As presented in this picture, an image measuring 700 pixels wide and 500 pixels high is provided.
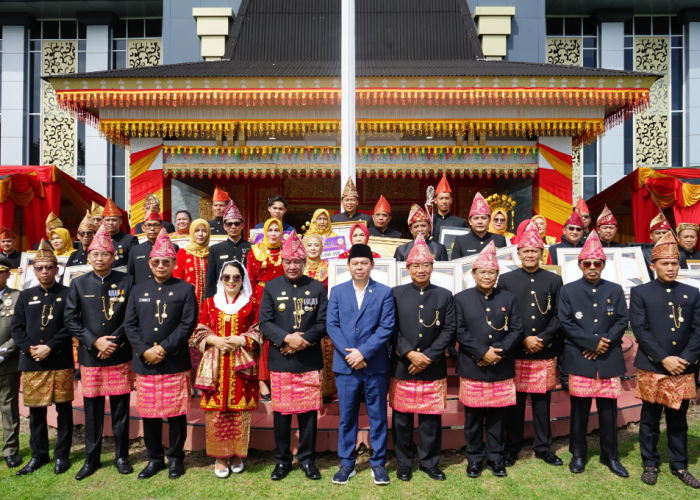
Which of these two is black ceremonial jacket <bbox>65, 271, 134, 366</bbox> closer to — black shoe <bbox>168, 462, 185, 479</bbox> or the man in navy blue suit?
black shoe <bbox>168, 462, 185, 479</bbox>

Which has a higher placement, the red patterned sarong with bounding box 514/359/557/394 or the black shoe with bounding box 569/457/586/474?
the red patterned sarong with bounding box 514/359/557/394

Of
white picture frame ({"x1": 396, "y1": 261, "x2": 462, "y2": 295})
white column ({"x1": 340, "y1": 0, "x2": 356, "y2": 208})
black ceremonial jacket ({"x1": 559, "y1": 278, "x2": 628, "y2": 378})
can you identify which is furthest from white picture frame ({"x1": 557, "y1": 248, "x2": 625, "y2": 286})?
white column ({"x1": 340, "y1": 0, "x2": 356, "y2": 208})

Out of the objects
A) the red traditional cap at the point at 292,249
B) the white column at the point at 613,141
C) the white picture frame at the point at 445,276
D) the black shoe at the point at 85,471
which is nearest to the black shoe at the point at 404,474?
the red traditional cap at the point at 292,249

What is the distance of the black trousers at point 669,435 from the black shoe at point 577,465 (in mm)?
439

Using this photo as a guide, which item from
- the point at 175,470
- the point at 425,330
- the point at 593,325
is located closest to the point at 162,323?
the point at 175,470

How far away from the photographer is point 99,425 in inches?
155

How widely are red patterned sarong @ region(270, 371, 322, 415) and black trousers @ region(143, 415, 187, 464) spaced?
72 cm

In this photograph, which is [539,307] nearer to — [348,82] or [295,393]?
[295,393]

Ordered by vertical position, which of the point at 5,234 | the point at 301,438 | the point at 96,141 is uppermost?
the point at 96,141

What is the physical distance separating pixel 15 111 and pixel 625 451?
55.8 ft

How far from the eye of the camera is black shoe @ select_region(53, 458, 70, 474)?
3918mm

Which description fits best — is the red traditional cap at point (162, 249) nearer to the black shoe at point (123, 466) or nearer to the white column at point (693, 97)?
the black shoe at point (123, 466)

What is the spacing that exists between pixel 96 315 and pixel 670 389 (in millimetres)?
4212

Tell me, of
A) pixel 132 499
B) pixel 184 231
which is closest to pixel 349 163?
pixel 184 231
